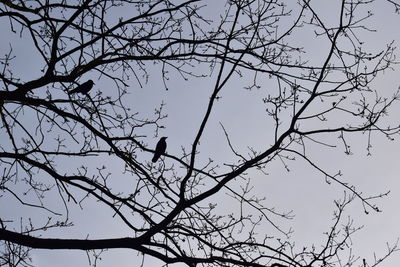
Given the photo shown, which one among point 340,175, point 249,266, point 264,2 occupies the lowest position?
point 249,266

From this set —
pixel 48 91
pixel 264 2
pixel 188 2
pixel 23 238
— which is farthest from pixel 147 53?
pixel 23 238

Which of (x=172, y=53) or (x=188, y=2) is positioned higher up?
(x=188, y=2)

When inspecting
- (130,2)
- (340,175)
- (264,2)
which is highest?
(130,2)

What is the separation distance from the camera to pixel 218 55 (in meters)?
5.32

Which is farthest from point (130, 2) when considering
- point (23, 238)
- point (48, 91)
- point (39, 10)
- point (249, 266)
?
point (249, 266)

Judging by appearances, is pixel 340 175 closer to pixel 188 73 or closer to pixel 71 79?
pixel 188 73

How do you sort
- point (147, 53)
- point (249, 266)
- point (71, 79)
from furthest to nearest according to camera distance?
point (147, 53), point (71, 79), point (249, 266)

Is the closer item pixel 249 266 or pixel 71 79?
pixel 249 266

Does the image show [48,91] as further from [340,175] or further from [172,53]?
[340,175]

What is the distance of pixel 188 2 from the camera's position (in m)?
5.34

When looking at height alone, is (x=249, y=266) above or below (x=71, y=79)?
below

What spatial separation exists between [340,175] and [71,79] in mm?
2920

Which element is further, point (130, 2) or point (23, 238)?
point (130, 2)

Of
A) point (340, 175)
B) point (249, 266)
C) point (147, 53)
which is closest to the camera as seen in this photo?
point (249, 266)
